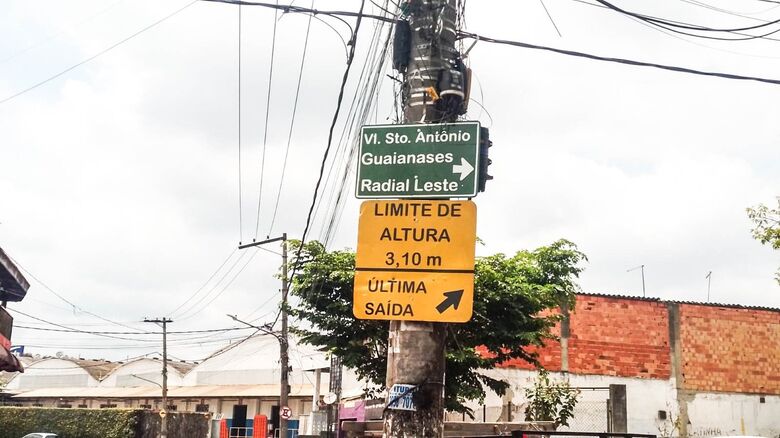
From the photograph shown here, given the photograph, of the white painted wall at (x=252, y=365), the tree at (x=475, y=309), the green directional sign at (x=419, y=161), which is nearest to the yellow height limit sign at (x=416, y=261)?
the green directional sign at (x=419, y=161)

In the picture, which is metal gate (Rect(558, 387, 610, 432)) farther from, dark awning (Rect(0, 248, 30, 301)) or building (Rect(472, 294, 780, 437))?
dark awning (Rect(0, 248, 30, 301))

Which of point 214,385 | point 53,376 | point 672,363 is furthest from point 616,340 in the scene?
point 53,376

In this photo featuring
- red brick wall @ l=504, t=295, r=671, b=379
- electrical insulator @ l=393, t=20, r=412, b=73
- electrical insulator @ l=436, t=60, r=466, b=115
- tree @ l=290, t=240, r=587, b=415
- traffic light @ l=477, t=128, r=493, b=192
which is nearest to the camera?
traffic light @ l=477, t=128, r=493, b=192

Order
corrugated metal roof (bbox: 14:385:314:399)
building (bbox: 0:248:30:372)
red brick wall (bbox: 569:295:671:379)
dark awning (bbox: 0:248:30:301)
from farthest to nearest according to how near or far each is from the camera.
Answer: corrugated metal roof (bbox: 14:385:314:399) → red brick wall (bbox: 569:295:671:379) → dark awning (bbox: 0:248:30:301) → building (bbox: 0:248:30:372)

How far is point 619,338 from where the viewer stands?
24.3 meters

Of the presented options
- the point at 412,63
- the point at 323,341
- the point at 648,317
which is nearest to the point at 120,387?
the point at 648,317

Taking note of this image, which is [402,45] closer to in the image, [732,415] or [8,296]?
[8,296]

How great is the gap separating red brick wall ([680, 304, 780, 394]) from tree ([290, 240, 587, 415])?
41.3 ft

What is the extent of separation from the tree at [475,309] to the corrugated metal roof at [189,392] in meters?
26.5

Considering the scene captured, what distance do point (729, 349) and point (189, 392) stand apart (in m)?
33.8

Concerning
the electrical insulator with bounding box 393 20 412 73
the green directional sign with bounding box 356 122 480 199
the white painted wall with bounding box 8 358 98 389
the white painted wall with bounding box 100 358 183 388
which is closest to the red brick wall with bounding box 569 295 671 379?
the electrical insulator with bounding box 393 20 412 73

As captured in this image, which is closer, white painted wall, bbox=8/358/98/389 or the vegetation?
the vegetation

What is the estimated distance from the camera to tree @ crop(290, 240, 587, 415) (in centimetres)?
1353

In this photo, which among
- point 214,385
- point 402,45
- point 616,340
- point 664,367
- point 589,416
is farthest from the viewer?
point 214,385
